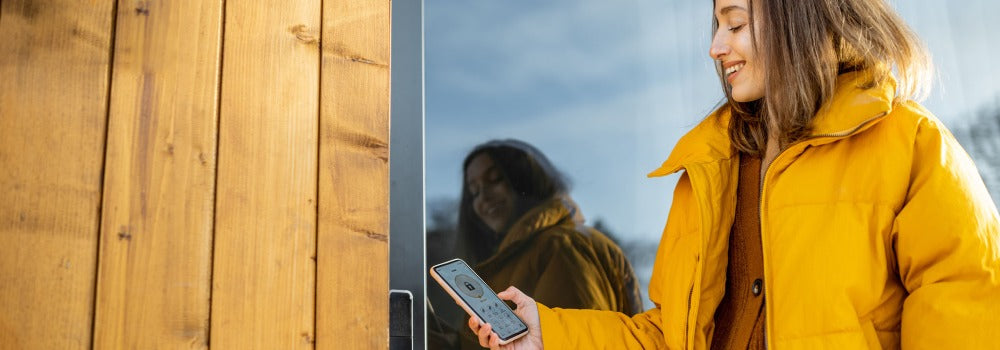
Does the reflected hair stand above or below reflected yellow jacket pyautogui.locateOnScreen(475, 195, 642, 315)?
above

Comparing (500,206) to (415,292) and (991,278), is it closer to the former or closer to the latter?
(415,292)

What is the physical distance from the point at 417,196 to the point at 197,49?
0.75m

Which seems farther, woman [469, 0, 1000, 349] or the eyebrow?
the eyebrow

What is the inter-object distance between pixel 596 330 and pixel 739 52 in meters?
0.69

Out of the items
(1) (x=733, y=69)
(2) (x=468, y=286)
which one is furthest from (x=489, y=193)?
(1) (x=733, y=69)

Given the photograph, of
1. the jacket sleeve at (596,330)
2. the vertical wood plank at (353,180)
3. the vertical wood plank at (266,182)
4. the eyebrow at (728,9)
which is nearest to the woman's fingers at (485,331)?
the jacket sleeve at (596,330)

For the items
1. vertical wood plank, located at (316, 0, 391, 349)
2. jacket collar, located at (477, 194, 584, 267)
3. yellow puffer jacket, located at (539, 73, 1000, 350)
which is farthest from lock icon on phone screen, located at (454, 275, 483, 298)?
jacket collar, located at (477, 194, 584, 267)

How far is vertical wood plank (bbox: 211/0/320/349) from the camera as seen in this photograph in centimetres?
158

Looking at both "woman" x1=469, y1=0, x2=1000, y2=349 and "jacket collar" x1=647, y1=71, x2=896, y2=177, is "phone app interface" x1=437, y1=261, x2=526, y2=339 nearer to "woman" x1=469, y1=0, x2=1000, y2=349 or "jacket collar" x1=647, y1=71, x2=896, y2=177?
"woman" x1=469, y1=0, x2=1000, y2=349

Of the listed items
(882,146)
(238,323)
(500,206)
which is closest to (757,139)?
(882,146)

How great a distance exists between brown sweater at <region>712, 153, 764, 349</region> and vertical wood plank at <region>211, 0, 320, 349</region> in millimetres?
889

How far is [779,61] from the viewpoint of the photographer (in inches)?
80.0

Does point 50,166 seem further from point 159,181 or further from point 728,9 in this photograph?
point 728,9

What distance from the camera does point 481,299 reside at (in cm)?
201
